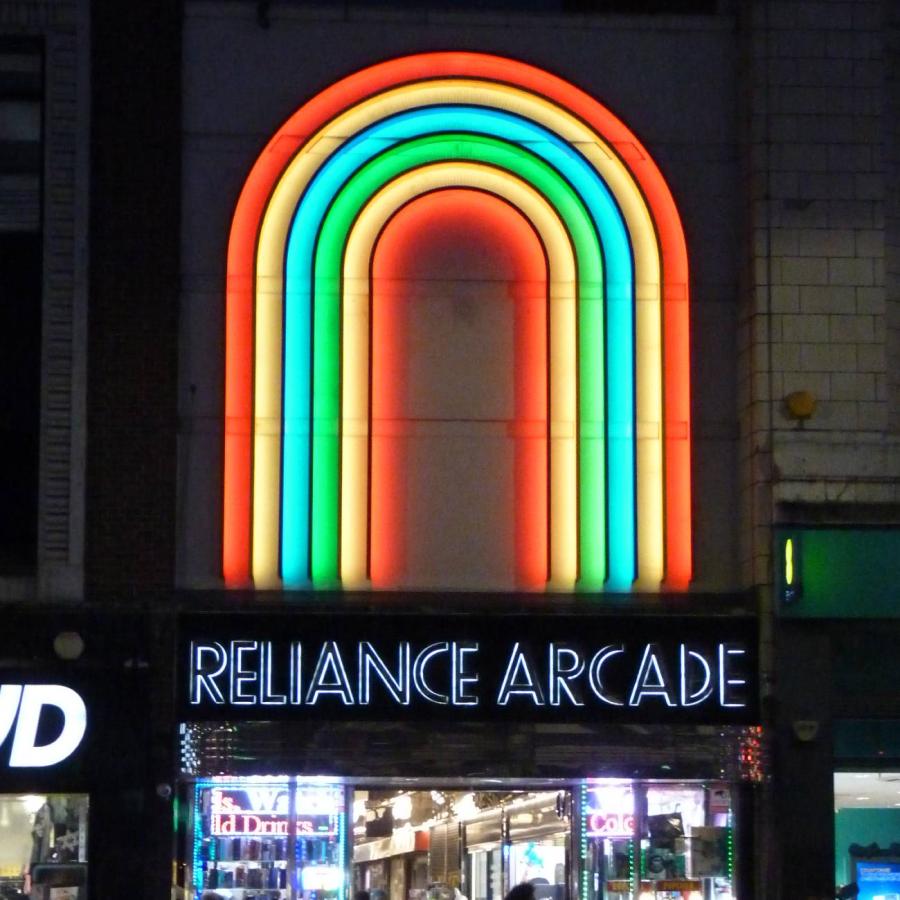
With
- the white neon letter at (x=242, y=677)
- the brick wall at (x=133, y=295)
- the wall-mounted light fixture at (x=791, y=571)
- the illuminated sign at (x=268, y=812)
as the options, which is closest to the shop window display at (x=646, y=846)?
the wall-mounted light fixture at (x=791, y=571)

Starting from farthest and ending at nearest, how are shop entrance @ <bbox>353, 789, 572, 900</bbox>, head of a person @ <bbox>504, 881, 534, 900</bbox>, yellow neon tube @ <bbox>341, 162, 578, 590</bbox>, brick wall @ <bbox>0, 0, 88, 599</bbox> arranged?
1. shop entrance @ <bbox>353, 789, 572, 900</bbox>
2. yellow neon tube @ <bbox>341, 162, 578, 590</bbox>
3. brick wall @ <bbox>0, 0, 88, 599</bbox>
4. head of a person @ <bbox>504, 881, 534, 900</bbox>

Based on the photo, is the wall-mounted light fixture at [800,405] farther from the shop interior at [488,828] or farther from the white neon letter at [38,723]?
the white neon letter at [38,723]

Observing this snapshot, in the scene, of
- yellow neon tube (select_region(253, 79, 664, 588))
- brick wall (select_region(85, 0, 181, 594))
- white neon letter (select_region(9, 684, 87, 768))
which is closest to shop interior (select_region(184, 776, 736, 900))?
white neon letter (select_region(9, 684, 87, 768))

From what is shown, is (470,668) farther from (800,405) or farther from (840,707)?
(800,405)

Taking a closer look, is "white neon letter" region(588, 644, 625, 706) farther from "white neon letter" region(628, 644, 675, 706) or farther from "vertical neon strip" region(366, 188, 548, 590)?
"vertical neon strip" region(366, 188, 548, 590)

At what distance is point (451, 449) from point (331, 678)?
240 cm

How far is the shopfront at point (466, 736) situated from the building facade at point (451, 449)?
0.03 metres

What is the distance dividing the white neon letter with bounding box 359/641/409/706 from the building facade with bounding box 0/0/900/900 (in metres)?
0.03

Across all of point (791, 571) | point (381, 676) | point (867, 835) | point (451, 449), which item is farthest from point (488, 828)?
point (791, 571)

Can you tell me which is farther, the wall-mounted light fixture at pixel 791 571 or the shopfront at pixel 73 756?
the wall-mounted light fixture at pixel 791 571

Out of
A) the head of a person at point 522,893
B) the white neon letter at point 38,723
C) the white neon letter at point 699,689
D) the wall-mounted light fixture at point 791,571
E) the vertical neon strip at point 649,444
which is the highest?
the vertical neon strip at point 649,444

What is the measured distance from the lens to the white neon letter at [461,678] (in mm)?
16922

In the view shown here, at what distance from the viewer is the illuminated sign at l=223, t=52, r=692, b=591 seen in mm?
17312

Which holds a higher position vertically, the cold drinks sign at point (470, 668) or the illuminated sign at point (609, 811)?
the cold drinks sign at point (470, 668)
